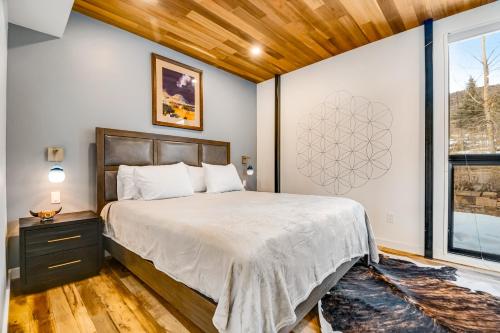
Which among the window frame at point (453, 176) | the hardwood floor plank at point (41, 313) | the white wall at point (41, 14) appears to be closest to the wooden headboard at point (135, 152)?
the hardwood floor plank at point (41, 313)

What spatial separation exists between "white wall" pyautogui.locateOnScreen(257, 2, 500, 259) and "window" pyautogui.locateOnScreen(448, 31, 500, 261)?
0.13 metres

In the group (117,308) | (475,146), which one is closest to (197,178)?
(117,308)

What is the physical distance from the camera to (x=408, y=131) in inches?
111

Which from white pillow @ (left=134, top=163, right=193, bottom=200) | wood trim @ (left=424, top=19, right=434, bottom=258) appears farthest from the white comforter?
wood trim @ (left=424, top=19, right=434, bottom=258)

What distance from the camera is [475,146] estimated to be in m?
2.47

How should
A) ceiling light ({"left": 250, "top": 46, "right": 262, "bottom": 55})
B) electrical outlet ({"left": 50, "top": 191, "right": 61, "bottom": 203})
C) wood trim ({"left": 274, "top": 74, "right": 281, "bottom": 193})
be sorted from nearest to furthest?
1. electrical outlet ({"left": 50, "top": 191, "right": 61, "bottom": 203})
2. ceiling light ({"left": 250, "top": 46, "right": 262, "bottom": 55})
3. wood trim ({"left": 274, "top": 74, "right": 281, "bottom": 193})

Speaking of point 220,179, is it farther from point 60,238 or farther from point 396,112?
point 396,112

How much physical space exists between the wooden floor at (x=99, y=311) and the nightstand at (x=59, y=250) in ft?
0.31

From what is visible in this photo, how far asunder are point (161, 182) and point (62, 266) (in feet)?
3.58

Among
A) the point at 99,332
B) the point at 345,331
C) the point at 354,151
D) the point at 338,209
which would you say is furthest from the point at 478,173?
the point at 99,332

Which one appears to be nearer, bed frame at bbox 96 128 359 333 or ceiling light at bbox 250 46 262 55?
bed frame at bbox 96 128 359 333

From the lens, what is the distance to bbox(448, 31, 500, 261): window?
240cm

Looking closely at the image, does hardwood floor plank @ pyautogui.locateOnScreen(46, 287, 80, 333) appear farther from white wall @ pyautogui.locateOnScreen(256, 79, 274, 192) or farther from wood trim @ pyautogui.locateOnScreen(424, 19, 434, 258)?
wood trim @ pyautogui.locateOnScreen(424, 19, 434, 258)

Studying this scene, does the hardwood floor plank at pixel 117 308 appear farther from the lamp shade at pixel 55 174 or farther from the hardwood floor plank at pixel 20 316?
the lamp shade at pixel 55 174
